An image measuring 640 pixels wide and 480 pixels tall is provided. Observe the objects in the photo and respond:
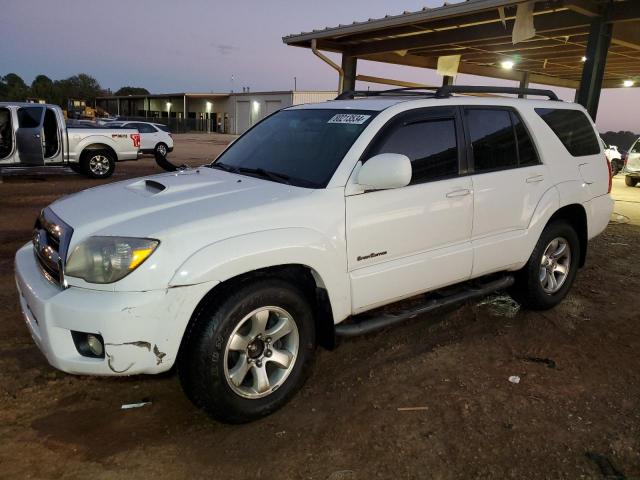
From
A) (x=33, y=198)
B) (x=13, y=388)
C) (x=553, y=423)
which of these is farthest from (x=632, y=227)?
(x=33, y=198)

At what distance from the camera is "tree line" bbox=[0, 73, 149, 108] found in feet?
267

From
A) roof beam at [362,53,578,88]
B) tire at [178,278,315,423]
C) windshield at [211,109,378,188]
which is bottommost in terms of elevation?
tire at [178,278,315,423]

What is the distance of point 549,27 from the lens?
8664 millimetres

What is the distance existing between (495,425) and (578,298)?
2.77 meters

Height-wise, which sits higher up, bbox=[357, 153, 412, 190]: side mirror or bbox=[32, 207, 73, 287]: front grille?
bbox=[357, 153, 412, 190]: side mirror

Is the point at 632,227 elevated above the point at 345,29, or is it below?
below

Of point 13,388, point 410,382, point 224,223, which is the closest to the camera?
point 224,223

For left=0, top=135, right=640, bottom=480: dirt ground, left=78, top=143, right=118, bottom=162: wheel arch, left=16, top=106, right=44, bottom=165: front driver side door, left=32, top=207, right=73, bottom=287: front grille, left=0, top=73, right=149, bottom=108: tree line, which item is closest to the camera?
left=0, top=135, right=640, bottom=480: dirt ground

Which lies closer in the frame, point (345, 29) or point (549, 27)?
point (549, 27)

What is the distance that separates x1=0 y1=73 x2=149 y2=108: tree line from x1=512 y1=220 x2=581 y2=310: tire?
3168 inches

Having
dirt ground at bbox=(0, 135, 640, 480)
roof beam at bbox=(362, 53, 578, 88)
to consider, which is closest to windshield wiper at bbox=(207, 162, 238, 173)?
dirt ground at bbox=(0, 135, 640, 480)

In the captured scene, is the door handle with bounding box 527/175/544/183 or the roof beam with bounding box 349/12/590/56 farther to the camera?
the roof beam with bounding box 349/12/590/56

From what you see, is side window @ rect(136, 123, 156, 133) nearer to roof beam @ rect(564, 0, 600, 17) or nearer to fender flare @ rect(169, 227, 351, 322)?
roof beam @ rect(564, 0, 600, 17)

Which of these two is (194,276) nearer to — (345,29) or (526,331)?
(526,331)
